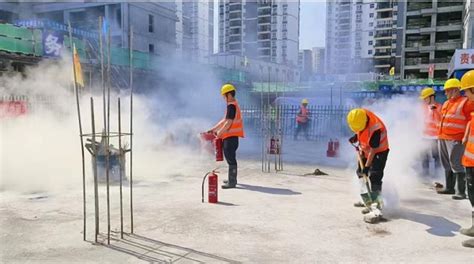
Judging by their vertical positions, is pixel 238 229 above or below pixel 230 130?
below

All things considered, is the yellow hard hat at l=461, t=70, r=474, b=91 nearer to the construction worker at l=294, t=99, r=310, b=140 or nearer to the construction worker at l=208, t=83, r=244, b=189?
the construction worker at l=208, t=83, r=244, b=189

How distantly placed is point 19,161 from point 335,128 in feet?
40.6

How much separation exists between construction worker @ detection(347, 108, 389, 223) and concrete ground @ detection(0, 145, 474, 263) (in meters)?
0.22

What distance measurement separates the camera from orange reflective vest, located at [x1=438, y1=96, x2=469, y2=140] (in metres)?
5.59

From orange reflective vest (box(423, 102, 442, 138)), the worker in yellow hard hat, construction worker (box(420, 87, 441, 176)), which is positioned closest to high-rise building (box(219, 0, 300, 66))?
the worker in yellow hard hat

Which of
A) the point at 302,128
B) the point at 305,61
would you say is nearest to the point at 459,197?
the point at 302,128

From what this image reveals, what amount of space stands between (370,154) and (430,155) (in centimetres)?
352

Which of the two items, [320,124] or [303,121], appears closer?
A: [303,121]

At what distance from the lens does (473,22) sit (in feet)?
133

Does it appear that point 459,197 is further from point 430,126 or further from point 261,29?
point 261,29

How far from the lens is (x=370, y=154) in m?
4.75

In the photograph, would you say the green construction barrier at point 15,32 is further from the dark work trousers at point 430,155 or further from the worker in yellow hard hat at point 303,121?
the dark work trousers at point 430,155

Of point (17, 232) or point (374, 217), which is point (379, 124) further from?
point (17, 232)

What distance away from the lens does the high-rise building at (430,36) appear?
52.1 metres
